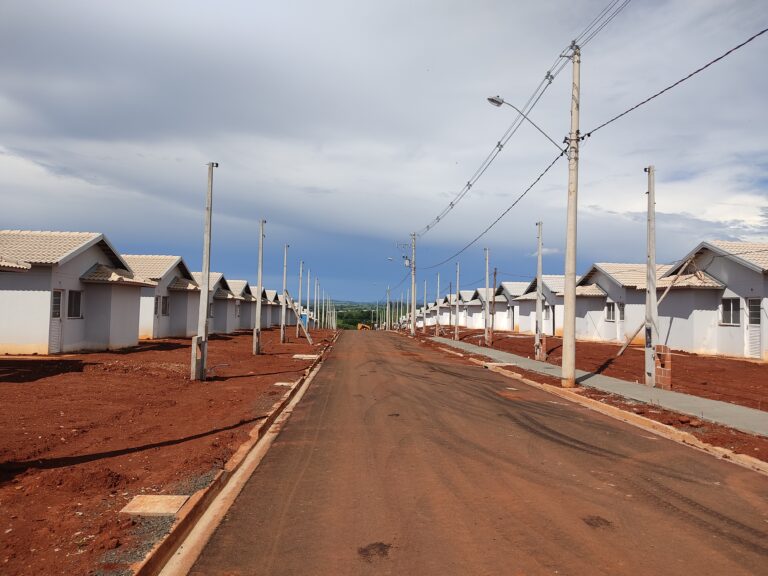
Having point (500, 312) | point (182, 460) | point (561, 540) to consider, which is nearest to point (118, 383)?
point (182, 460)

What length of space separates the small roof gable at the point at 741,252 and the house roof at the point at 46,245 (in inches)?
1049

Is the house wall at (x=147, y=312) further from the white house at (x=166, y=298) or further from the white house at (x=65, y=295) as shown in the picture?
the white house at (x=65, y=295)

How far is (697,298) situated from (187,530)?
93.5ft

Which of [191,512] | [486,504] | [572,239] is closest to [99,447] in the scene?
[191,512]

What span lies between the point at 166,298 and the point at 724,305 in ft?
99.0

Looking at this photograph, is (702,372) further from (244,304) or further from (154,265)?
(244,304)

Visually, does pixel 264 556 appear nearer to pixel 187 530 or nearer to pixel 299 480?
pixel 187 530

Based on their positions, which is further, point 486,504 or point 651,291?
point 651,291

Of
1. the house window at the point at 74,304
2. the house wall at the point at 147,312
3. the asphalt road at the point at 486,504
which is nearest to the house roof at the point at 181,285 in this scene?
the house wall at the point at 147,312

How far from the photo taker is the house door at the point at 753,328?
24231mm

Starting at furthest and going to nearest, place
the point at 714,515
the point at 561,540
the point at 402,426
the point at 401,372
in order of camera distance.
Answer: the point at 401,372, the point at 402,426, the point at 714,515, the point at 561,540

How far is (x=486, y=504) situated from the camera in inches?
236

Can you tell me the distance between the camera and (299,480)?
6879 mm

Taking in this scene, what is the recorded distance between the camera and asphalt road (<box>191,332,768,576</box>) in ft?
15.3
